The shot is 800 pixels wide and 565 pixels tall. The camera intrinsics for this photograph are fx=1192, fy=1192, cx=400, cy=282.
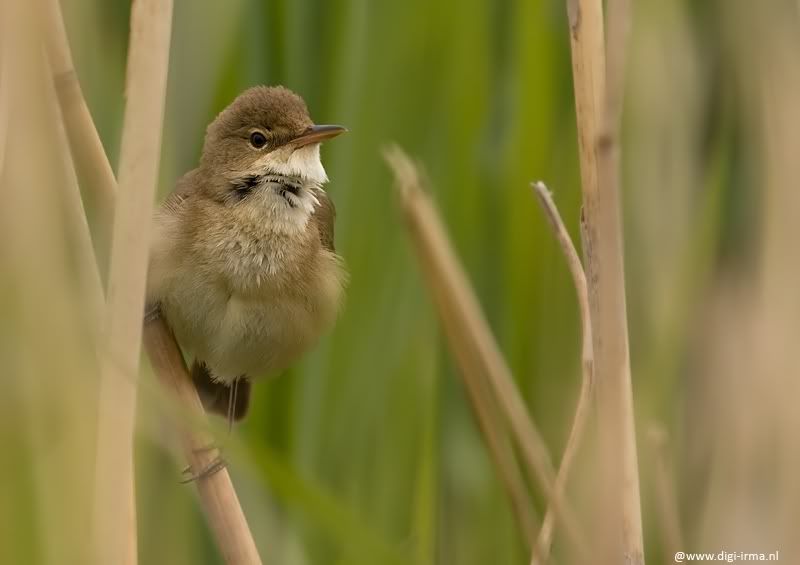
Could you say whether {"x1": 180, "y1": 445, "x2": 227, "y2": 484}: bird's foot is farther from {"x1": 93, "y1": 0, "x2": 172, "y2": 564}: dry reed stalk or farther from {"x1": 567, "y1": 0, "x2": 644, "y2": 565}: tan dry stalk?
{"x1": 567, "y1": 0, "x2": 644, "y2": 565}: tan dry stalk

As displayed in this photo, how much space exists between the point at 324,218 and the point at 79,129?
107 cm

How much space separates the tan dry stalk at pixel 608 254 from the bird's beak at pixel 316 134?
2.49 feet

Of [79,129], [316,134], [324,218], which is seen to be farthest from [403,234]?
[79,129]

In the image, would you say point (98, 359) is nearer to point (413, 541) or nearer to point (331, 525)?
point (331, 525)

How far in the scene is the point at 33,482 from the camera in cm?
171

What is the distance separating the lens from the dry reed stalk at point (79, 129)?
1644 mm

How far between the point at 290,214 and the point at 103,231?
80 centimetres

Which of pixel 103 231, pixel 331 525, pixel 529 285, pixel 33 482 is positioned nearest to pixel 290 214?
pixel 529 285

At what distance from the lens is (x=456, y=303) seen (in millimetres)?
1221

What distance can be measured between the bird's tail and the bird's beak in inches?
22.1

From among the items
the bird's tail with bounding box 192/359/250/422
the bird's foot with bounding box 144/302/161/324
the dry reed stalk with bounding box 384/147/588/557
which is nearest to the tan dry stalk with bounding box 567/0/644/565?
the dry reed stalk with bounding box 384/147/588/557

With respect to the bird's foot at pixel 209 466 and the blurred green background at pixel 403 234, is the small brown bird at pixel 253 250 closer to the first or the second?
the blurred green background at pixel 403 234

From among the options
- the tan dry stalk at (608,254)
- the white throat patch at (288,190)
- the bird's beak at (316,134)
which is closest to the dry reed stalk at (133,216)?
the tan dry stalk at (608,254)

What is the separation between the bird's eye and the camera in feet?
8.77
